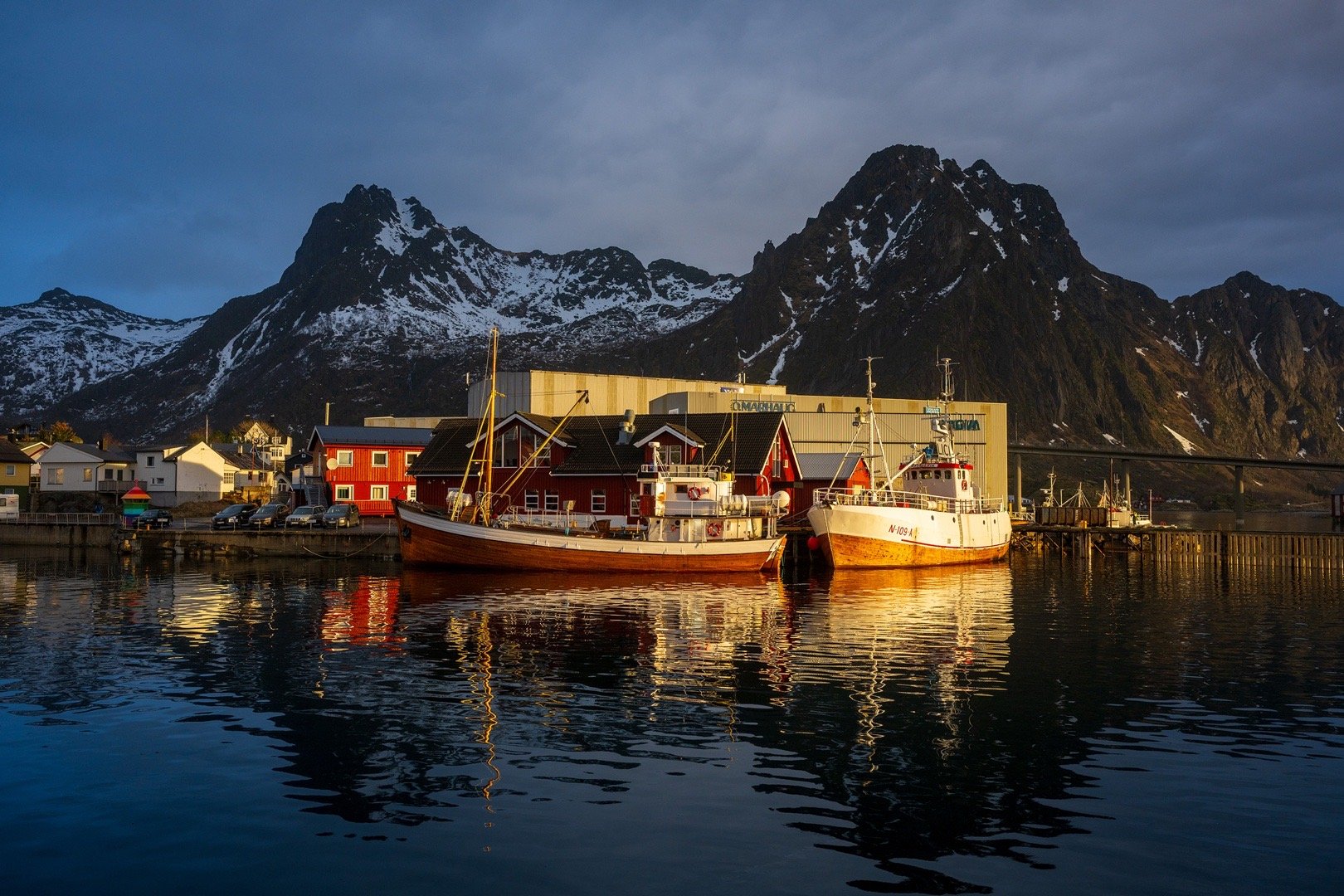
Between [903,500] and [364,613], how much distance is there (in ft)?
117

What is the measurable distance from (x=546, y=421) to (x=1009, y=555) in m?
37.2

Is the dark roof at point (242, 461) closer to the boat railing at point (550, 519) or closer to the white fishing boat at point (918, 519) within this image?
the boat railing at point (550, 519)

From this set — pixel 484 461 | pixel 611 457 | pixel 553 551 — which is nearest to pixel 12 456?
pixel 484 461

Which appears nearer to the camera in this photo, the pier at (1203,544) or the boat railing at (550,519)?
the boat railing at (550,519)

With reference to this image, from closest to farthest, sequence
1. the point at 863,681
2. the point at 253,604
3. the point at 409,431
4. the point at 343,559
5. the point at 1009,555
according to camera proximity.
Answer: the point at 863,681 < the point at 253,604 < the point at 343,559 < the point at 1009,555 < the point at 409,431

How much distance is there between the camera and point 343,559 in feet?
217

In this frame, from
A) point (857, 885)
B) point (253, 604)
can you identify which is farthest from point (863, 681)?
point (253, 604)

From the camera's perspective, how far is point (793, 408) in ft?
342

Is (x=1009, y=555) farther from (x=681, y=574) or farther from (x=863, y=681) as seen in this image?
(x=863, y=681)

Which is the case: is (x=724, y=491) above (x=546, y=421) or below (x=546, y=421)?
below

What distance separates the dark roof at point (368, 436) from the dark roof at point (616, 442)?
8825 mm

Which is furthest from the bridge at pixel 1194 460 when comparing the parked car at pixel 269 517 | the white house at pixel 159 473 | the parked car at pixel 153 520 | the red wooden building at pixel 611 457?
the white house at pixel 159 473

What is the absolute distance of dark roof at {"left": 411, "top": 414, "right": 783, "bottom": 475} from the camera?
68000 mm

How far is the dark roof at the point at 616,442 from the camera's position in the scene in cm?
6800
